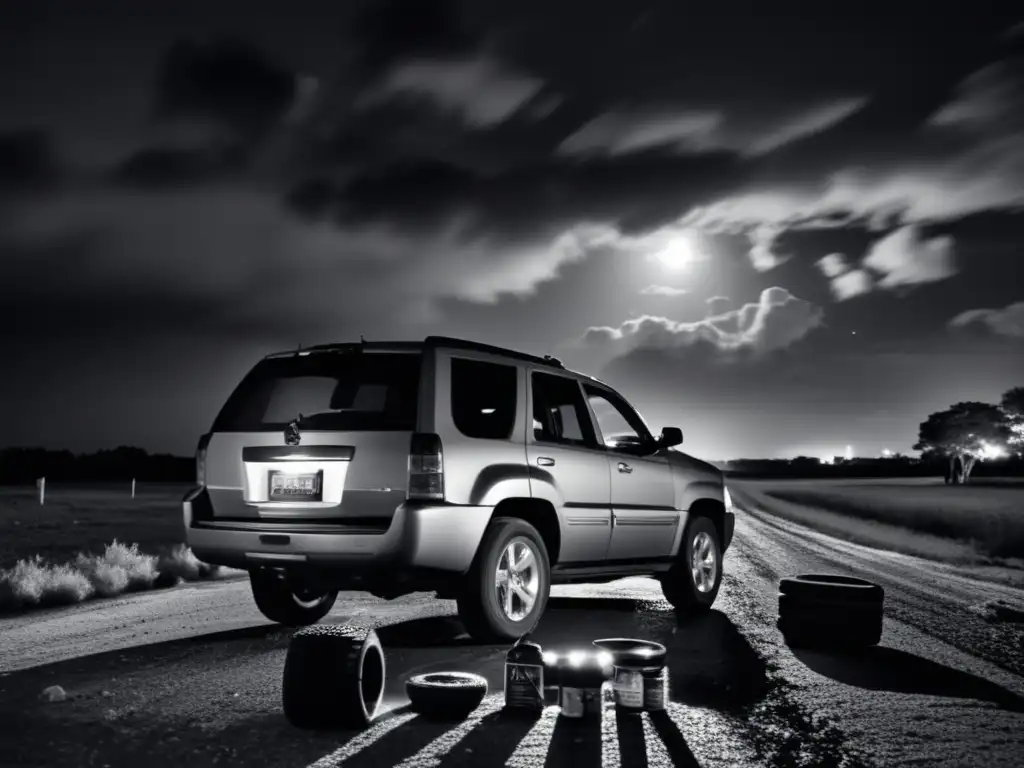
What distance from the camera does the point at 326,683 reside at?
4770mm

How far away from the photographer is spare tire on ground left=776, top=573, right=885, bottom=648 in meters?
7.12

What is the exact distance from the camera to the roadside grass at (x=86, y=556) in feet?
35.7

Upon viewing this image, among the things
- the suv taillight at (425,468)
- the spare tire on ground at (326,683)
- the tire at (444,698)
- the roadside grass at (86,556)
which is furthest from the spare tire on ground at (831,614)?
the roadside grass at (86,556)

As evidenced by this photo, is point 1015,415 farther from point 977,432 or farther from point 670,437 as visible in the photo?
point 670,437

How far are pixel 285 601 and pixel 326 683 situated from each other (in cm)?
359

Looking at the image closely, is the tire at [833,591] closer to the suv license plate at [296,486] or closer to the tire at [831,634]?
the tire at [831,634]

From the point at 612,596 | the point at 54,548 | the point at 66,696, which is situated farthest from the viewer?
the point at 54,548

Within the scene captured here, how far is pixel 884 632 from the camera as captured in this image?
812 centimetres

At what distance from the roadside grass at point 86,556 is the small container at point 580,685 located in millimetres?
7345

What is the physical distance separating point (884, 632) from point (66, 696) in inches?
242

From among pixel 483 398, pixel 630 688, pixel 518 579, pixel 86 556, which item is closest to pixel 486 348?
pixel 483 398

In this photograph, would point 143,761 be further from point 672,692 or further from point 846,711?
point 846,711

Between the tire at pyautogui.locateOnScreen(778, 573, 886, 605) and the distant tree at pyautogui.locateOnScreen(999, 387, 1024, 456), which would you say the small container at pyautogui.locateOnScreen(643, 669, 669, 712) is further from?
the distant tree at pyautogui.locateOnScreen(999, 387, 1024, 456)

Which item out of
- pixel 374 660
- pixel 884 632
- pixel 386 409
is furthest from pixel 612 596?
pixel 374 660
